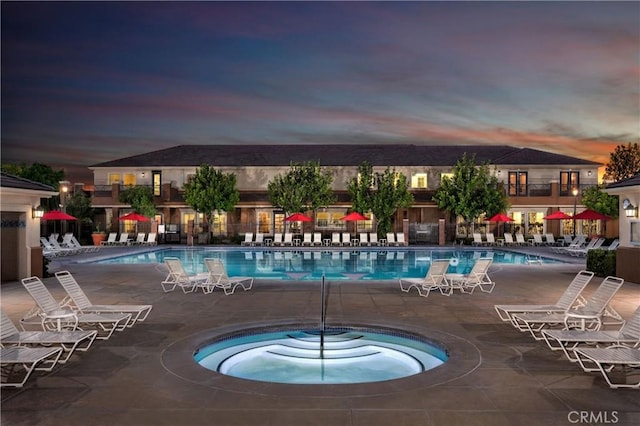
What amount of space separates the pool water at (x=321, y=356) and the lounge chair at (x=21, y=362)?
83.6 inches

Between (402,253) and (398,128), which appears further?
(398,128)

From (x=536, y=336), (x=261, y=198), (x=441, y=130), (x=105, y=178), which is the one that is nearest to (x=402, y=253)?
(x=261, y=198)

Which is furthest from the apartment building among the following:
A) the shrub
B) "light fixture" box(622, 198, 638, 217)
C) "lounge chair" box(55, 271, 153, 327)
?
"lounge chair" box(55, 271, 153, 327)

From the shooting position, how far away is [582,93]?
32.8 metres

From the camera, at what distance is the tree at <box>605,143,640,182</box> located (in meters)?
68.4

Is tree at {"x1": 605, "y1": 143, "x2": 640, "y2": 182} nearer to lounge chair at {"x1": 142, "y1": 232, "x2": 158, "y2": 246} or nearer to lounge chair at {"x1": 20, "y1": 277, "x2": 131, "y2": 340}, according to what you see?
lounge chair at {"x1": 142, "y1": 232, "x2": 158, "y2": 246}

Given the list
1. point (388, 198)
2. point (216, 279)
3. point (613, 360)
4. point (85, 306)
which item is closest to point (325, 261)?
point (388, 198)

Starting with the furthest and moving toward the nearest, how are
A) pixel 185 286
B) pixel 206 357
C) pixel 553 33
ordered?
1. pixel 553 33
2. pixel 185 286
3. pixel 206 357

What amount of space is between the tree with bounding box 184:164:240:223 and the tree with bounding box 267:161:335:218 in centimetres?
294

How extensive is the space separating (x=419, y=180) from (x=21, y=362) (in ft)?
125

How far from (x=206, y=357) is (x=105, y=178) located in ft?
124

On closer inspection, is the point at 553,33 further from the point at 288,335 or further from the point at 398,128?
the point at 398,128

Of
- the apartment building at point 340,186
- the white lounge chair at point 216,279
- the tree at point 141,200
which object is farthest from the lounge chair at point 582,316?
the tree at point 141,200

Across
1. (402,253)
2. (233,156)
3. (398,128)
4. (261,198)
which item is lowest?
(402,253)
